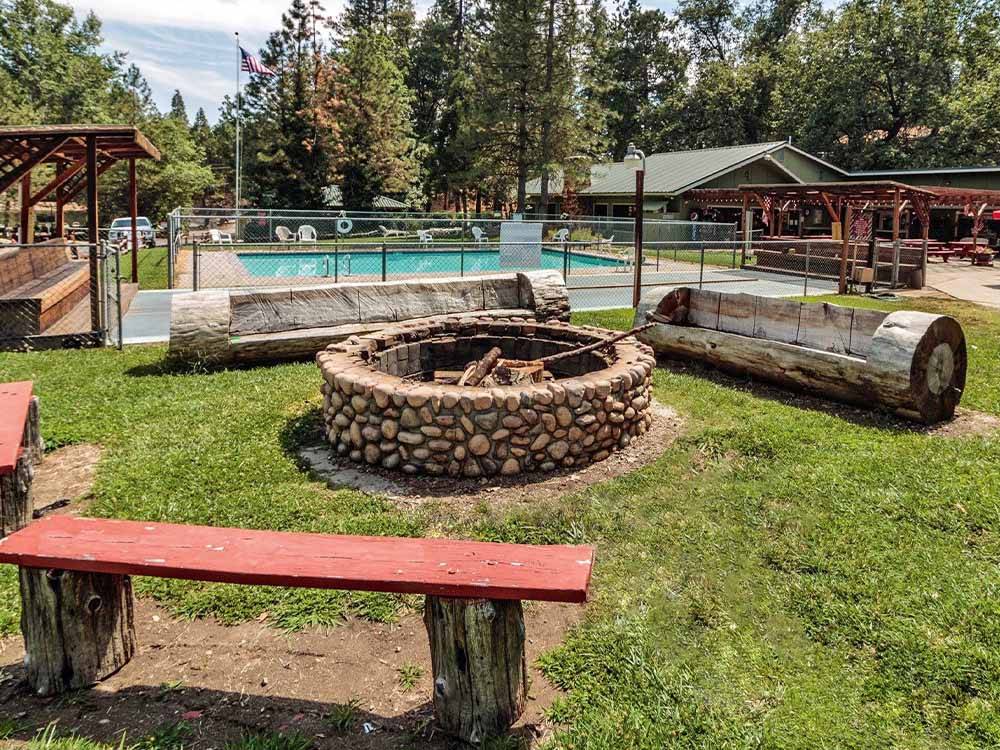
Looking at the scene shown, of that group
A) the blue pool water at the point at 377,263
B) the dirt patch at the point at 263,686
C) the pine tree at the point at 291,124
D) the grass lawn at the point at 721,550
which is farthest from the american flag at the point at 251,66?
the dirt patch at the point at 263,686

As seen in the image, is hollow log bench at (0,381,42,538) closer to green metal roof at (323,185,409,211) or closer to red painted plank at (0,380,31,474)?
red painted plank at (0,380,31,474)

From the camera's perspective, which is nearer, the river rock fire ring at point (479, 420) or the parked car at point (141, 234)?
the river rock fire ring at point (479, 420)

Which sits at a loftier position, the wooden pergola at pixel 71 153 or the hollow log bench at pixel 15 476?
the wooden pergola at pixel 71 153

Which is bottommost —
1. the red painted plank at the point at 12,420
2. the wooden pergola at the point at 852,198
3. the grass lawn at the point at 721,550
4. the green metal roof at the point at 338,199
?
the grass lawn at the point at 721,550

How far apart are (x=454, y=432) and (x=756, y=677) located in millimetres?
2599

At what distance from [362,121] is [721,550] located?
108ft

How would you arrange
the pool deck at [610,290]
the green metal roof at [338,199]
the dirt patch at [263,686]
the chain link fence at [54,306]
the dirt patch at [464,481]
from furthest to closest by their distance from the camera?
the green metal roof at [338,199] → the pool deck at [610,290] → the chain link fence at [54,306] → the dirt patch at [464,481] → the dirt patch at [263,686]

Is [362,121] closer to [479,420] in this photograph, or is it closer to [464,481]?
[479,420]

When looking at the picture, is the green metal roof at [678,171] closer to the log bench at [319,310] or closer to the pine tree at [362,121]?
the pine tree at [362,121]

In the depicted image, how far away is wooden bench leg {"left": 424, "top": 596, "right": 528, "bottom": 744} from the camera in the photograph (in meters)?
2.36

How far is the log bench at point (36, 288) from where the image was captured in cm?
810

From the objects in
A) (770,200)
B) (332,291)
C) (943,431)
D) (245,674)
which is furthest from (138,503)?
(770,200)

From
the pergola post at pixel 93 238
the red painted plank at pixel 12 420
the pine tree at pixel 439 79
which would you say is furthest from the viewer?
the pine tree at pixel 439 79

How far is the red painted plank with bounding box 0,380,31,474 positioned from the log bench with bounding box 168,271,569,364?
111 inches
